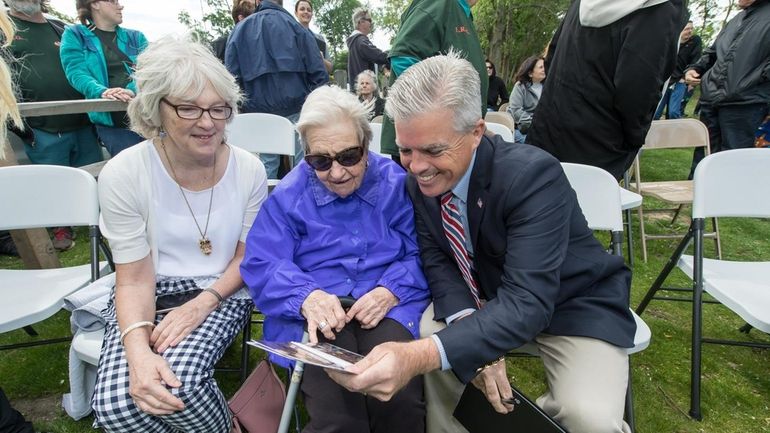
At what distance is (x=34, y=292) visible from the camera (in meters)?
2.37

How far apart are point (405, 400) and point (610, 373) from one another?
0.85m

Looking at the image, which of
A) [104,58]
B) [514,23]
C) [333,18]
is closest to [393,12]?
[514,23]

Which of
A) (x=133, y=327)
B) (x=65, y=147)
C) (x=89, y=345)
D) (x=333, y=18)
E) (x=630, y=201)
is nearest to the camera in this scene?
(x=133, y=327)

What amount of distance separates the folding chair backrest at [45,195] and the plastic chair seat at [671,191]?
195 inches

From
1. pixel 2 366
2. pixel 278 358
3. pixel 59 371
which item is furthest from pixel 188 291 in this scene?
pixel 2 366

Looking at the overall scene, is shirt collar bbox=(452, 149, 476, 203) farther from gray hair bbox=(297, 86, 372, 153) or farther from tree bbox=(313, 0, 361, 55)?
tree bbox=(313, 0, 361, 55)

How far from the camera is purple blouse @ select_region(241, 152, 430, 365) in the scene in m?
1.97

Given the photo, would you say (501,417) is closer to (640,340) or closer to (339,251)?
(640,340)

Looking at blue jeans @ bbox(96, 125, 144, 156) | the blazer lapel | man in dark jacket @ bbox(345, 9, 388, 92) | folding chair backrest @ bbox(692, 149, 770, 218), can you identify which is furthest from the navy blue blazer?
man in dark jacket @ bbox(345, 9, 388, 92)

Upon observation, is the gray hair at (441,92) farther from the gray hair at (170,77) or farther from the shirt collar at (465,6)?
the shirt collar at (465,6)

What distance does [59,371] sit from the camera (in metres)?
2.78

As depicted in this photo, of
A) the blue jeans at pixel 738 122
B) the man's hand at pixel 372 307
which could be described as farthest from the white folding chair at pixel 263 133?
the blue jeans at pixel 738 122

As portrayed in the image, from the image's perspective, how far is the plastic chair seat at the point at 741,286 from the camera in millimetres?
2037

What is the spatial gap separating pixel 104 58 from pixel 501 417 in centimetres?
454
